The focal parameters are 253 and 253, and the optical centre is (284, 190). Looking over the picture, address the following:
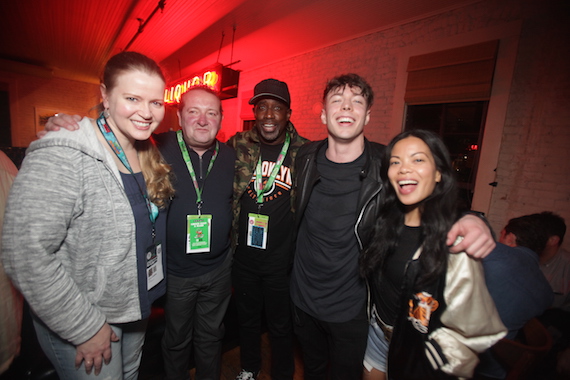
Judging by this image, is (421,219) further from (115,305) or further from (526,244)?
(526,244)

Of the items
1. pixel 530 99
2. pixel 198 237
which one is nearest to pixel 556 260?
pixel 530 99

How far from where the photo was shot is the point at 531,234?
2418mm

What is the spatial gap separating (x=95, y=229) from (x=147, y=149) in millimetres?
531

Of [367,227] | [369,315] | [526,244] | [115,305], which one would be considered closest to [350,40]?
[526,244]

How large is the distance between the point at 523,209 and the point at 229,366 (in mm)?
3945

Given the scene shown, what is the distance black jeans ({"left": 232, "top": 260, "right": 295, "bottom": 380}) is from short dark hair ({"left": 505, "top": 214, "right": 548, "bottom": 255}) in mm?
2294

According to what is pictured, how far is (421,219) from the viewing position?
1.31 metres

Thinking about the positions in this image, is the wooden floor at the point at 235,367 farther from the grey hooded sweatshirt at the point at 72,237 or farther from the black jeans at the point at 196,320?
the grey hooded sweatshirt at the point at 72,237

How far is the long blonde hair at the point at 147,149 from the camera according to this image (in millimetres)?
1156

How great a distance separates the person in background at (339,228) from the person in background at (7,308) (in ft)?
5.30

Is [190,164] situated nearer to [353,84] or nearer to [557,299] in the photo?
[353,84]

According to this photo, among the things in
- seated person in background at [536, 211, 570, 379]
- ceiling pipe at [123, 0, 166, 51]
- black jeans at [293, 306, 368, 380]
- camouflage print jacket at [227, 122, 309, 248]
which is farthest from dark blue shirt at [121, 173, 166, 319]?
ceiling pipe at [123, 0, 166, 51]

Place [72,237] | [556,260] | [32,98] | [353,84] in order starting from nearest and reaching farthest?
1. [72,237]
2. [353,84]
3. [556,260]
4. [32,98]

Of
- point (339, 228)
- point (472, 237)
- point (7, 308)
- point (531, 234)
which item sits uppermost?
point (472, 237)
